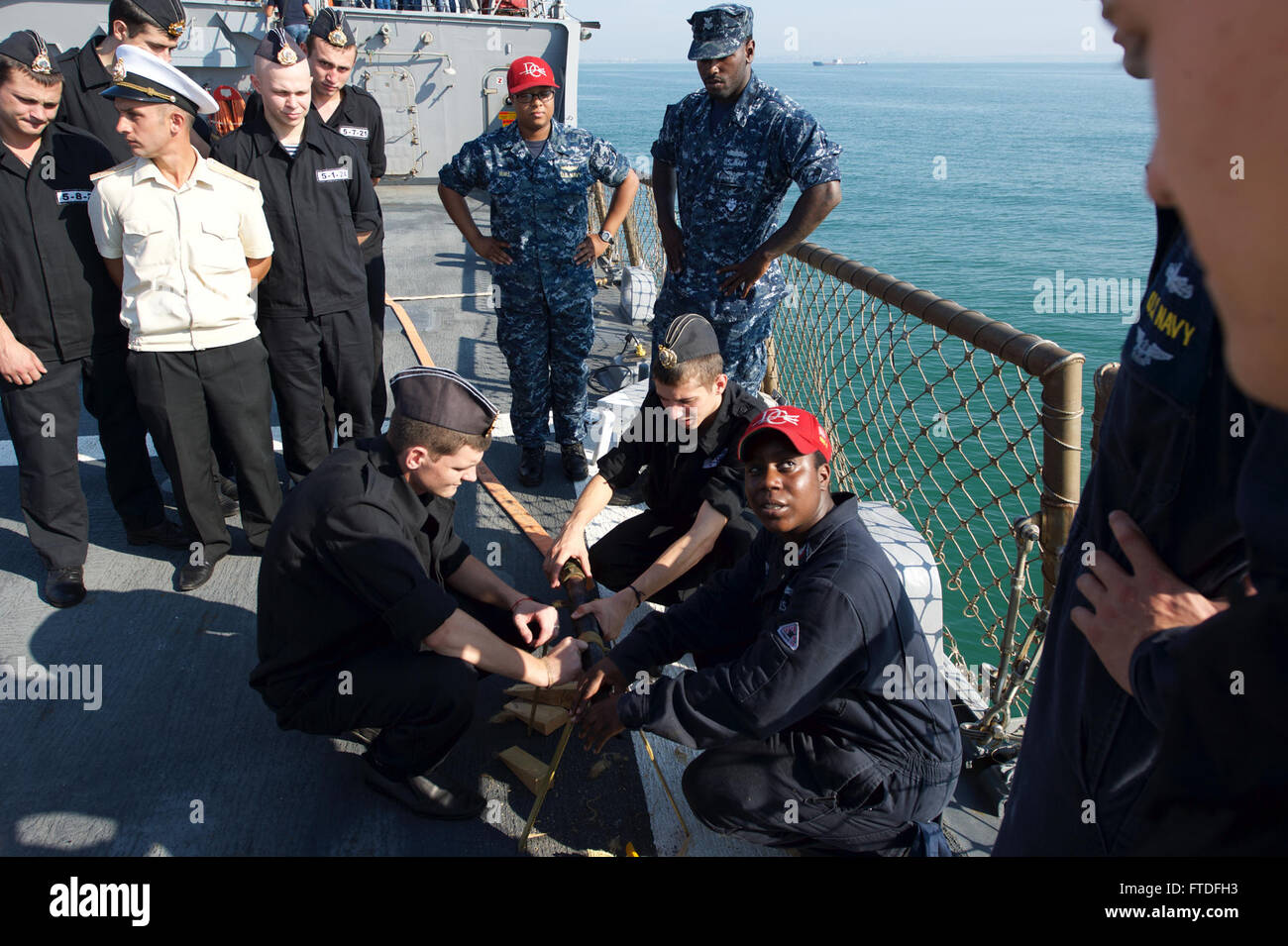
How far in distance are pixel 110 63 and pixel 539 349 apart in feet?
7.63

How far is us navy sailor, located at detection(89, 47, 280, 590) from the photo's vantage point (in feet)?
10.4

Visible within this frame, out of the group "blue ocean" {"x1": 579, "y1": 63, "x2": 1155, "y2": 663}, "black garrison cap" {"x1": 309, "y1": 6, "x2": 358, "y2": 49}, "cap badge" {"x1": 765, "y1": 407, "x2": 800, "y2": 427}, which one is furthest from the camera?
"blue ocean" {"x1": 579, "y1": 63, "x2": 1155, "y2": 663}

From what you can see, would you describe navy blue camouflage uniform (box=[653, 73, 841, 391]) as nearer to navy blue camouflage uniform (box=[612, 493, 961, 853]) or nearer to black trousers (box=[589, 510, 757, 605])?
black trousers (box=[589, 510, 757, 605])

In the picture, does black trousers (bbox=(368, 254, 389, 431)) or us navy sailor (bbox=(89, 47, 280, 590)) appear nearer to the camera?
us navy sailor (bbox=(89, 47, 280, 590))

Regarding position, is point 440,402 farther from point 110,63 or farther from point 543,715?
point 110,63

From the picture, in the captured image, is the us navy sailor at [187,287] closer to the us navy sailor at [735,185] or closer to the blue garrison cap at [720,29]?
the us navy sailor at [735,185]

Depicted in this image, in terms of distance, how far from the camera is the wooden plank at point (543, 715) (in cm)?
Answer: 279

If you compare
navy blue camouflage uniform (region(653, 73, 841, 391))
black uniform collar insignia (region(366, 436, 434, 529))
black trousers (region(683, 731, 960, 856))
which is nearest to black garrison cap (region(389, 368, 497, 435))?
black uniform collar insignia (region(366, 436, 434, 529))

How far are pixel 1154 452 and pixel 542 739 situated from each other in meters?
Answer: 2.18

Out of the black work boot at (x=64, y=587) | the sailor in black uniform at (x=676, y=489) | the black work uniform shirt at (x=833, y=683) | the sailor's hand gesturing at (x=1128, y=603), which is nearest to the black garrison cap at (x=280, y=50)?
the sailor in black uniform at (x=676, y=489)

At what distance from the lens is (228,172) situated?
3373 millimetres

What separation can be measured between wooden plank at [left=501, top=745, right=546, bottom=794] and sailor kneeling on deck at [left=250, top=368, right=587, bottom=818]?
0.16 metres

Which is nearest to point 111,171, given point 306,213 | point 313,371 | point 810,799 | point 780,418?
point 306,213
